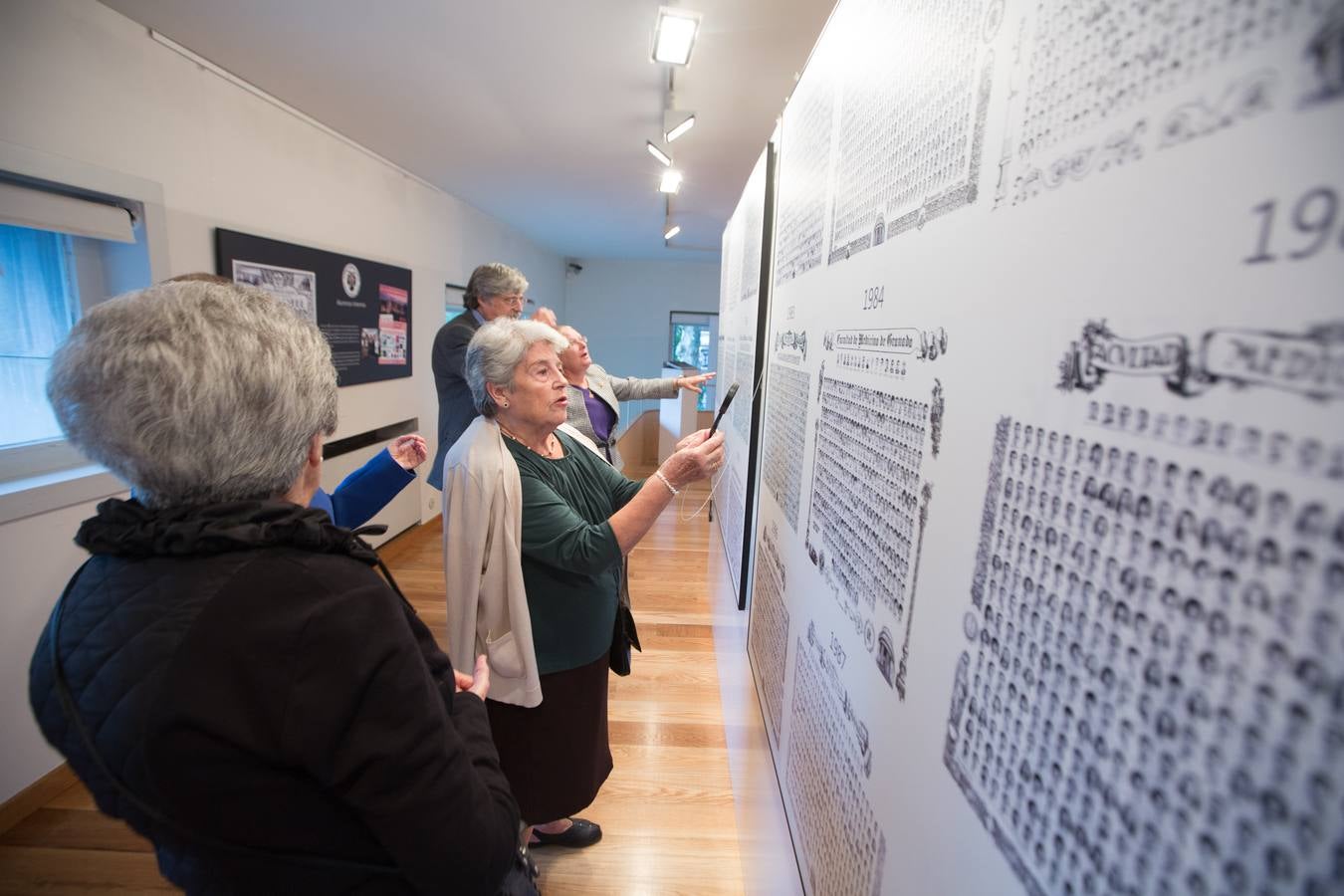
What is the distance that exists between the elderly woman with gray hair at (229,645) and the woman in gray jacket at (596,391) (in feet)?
4.60

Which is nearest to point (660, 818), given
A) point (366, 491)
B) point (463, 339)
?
point (366, 491)

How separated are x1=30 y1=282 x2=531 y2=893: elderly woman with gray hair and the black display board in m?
2.33

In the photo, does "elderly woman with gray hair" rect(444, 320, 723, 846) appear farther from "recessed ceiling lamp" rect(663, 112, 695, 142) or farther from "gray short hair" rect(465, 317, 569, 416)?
"recessed ceiling lamp" rect(663, 112, 695, 142)

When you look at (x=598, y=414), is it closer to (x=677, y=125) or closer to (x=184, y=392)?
(x=677, y=125)

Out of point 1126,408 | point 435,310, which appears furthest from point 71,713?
point 435,310

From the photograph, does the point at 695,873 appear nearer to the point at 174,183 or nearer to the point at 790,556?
the point at 790,556

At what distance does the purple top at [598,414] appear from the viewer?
250 centimetres

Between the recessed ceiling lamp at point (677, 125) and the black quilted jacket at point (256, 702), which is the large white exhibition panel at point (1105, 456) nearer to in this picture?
the black quilted jacket at point (256, 702)

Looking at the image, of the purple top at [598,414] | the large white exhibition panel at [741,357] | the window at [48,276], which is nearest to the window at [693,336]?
the large white exhibition panel at [741,357]

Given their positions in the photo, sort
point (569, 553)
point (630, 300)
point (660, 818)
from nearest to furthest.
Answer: point (569, 553)
point (660, 818)
point (630, 300)

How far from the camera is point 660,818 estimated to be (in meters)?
1.92

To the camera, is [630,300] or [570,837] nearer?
[570,837]

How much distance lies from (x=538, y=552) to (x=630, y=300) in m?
8.67

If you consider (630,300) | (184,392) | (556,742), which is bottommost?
(556,742)
